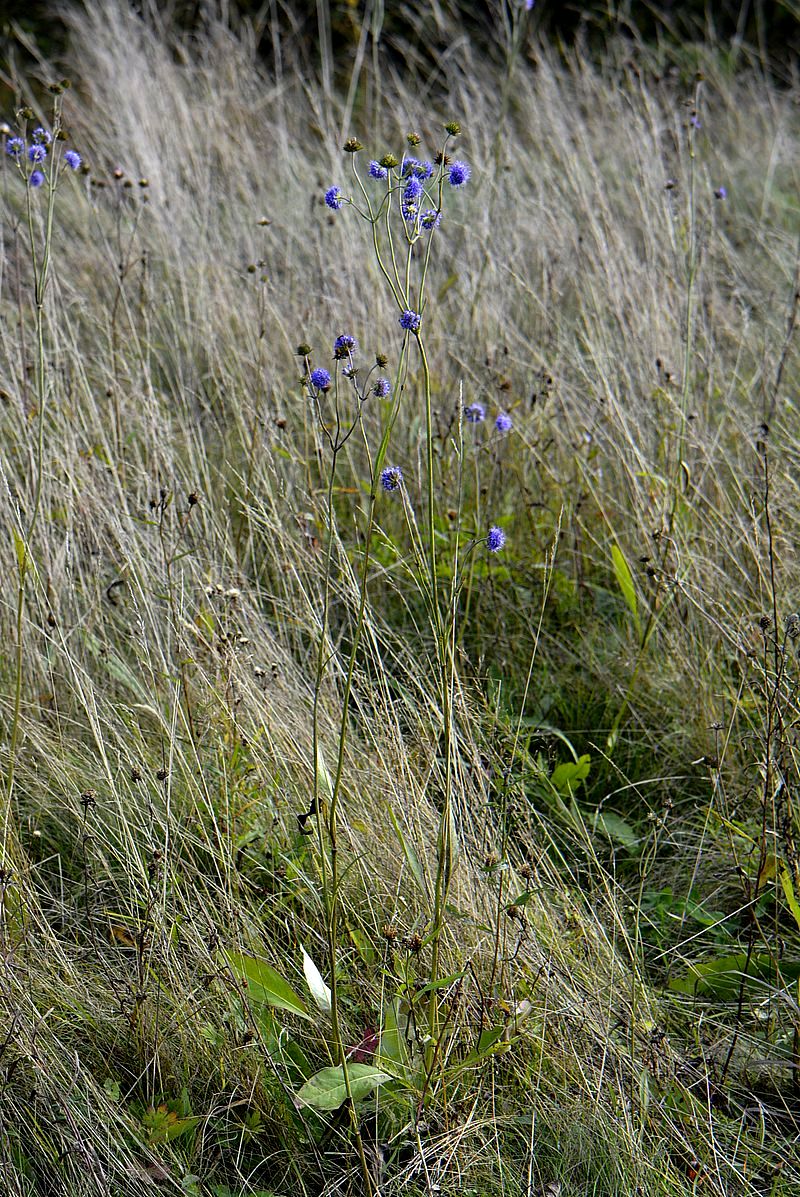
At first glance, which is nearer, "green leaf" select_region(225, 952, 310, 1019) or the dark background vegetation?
"green leaf" select_region(225, 952, 310, 1019)

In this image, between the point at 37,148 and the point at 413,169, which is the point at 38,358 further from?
the point at 413,169

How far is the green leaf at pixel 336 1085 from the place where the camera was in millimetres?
1504

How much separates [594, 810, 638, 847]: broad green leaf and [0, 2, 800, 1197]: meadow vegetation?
0.08 feet

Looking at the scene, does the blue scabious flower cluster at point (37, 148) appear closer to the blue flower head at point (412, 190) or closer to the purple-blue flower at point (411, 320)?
the blue flower head at point (412, 190)

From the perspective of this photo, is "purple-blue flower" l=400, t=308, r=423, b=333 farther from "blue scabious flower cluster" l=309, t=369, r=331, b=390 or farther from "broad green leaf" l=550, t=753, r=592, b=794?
"broad green leaf" l=550, t=753, r=592, b=794

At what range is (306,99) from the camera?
6.21 meters

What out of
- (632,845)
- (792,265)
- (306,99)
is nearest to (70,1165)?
(632,845)

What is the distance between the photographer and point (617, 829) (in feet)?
7.23

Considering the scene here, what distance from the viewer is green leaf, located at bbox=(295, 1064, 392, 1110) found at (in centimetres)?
150

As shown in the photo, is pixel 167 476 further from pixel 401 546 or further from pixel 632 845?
pixel 632 845

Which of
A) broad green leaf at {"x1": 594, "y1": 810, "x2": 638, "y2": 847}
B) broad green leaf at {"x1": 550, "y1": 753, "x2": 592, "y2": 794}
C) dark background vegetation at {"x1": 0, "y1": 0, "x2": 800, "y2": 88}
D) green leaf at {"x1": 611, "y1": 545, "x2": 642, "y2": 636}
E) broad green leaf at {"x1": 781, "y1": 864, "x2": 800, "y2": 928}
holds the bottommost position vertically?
broad green leaf at {"x1": 594, "y1": 810, "x2": 638, "y2": 847}

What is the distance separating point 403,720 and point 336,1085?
38.5 inches

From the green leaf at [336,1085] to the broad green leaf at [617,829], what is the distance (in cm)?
76

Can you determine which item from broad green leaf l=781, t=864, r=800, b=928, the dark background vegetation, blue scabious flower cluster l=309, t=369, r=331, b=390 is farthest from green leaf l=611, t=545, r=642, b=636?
the dark background vegetation
